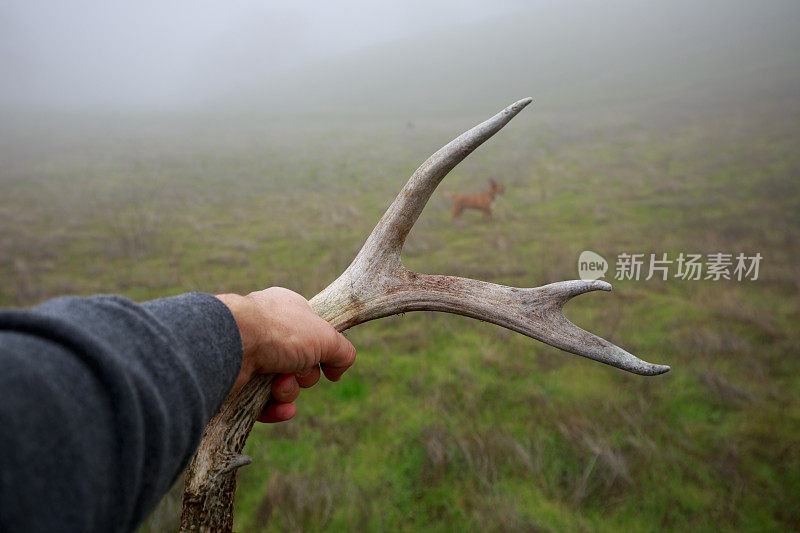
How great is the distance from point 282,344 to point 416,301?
64 centimetres

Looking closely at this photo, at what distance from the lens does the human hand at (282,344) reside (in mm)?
1179

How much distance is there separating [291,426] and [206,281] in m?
4.20

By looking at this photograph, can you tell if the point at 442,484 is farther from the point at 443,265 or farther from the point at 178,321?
the point at 443,265

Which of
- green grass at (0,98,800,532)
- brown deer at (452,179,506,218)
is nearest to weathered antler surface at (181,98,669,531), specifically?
green grass at (0,98,800,532)

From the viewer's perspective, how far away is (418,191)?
5.44ft

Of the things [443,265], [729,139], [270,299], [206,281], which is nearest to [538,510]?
[270,299]

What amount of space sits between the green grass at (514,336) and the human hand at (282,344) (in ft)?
6.10

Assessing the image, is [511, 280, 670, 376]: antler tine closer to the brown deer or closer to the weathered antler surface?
the weathered antler surface

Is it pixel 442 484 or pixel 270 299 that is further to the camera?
pixel 442 484

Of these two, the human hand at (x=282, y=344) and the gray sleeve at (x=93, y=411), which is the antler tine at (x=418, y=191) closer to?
the human hand at (x=282, y=344)

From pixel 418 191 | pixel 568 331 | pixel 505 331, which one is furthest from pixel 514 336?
pixel 418 191

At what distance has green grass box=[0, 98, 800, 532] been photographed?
2947mm

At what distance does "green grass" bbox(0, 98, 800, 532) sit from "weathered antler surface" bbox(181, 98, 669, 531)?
6.06ft

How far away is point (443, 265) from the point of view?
746cm
